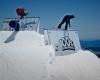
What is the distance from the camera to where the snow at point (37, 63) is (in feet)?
38.4

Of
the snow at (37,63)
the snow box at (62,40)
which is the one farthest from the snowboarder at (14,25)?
the snow box at (62,40)

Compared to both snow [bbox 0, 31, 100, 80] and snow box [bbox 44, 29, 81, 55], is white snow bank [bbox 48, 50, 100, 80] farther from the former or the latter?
snow box [bbox 44, 29, 81, 55]

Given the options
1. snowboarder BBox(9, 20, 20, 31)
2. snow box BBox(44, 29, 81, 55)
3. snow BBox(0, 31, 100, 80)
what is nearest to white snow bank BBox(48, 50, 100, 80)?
snow BBox(0, 31, 100, 80)

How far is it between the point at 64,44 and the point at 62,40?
1.31 ft

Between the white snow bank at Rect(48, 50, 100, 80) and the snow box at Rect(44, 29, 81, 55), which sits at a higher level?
the snow box at Rect(44, 29, 81, 55)

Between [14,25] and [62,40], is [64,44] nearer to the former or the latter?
[62,40]

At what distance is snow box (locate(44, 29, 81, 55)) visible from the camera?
15.8 meters

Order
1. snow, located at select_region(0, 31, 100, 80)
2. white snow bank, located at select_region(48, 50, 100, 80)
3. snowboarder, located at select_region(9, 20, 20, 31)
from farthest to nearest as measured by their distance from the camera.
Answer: snowboarder, located at select_region(9, 20, 20, 31), white snow bank, located at select_region(48, 50, 100, 80), snow, located at select_region(0, 31, 100, 80)

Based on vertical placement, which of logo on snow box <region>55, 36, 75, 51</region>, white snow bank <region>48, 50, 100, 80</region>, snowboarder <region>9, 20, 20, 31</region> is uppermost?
snowboarder <region>9, 20, 20, 31</region>

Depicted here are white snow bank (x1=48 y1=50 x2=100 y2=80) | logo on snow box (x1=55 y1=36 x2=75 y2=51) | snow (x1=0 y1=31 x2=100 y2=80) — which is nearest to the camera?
snow (x1=0 y1=31 x2=100 y2=80)

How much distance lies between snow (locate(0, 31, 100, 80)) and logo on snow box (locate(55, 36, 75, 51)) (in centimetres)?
77

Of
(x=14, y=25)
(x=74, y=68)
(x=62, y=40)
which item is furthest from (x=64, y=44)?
(x=14, y=25)

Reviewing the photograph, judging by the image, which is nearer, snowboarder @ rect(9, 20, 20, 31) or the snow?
the snow

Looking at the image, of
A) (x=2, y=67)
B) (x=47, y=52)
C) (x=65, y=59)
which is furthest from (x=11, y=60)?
(x=65, y=59)
